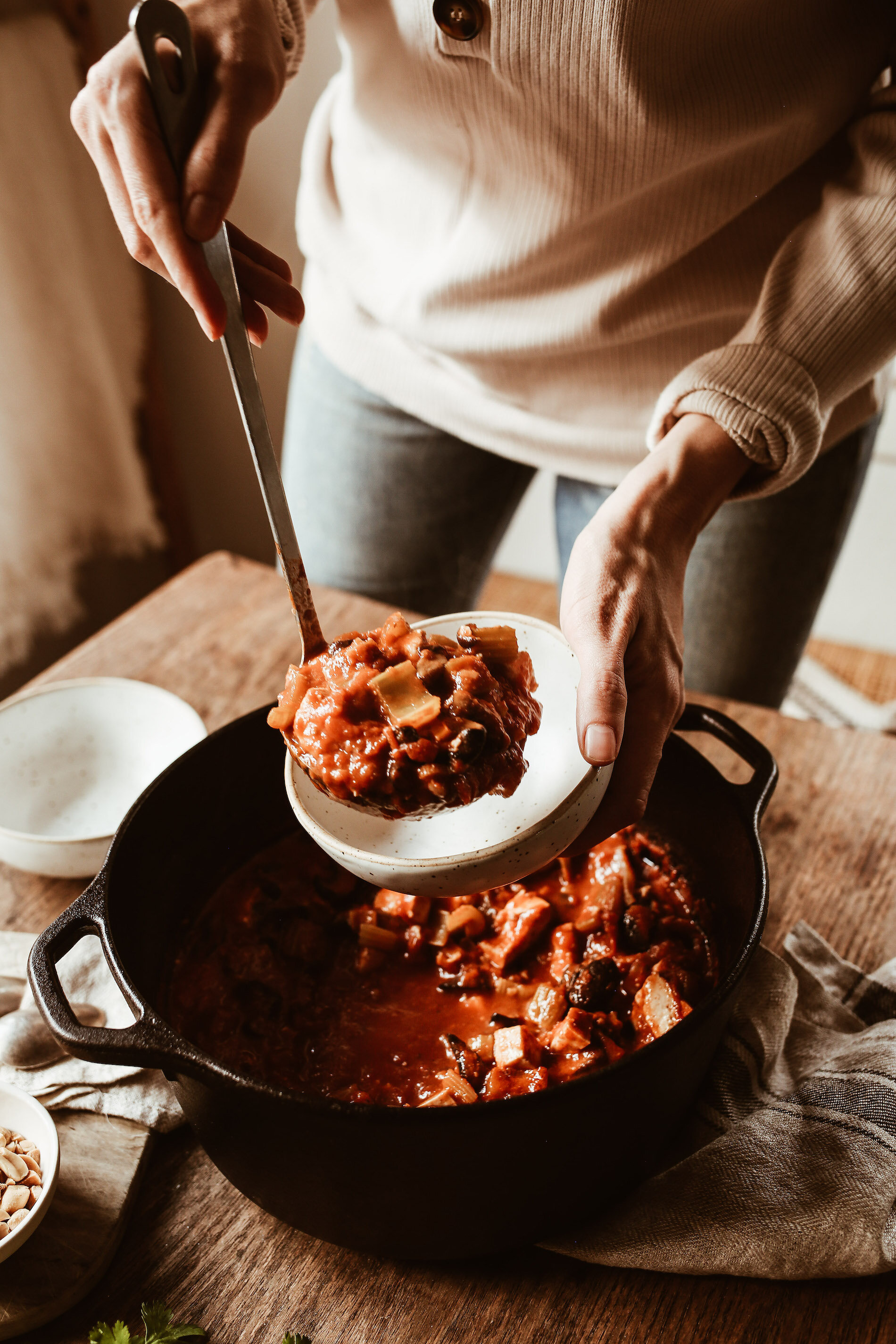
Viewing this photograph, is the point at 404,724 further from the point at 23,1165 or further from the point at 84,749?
the point at 84,749

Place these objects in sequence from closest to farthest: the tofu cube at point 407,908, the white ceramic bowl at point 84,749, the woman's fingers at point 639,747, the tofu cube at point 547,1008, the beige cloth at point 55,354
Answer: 1. the woman's fingers at point 639,747
2. the tofu cube at point 547,1008
3. the tofu cube at point 407,908
4. the white ceramic bowl at point 84,749
5. the beige cloth at point 55,354

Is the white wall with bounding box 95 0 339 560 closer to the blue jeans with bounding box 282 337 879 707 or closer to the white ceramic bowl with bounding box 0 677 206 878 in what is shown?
the blue jeans with bounding box 282 337 879 707

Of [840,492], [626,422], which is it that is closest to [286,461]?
[626,422]

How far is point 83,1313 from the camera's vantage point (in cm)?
101

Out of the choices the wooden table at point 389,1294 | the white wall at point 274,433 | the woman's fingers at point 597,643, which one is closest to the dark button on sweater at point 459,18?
the woman's fingers at point 597,643

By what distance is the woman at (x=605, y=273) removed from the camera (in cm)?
113

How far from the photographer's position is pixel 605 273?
1546 millimetres

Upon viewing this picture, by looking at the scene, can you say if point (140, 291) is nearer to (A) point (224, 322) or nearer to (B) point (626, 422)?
(B) point (626, 422)

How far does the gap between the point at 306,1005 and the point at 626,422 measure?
1.08 meters

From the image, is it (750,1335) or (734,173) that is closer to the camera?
(750,1335)

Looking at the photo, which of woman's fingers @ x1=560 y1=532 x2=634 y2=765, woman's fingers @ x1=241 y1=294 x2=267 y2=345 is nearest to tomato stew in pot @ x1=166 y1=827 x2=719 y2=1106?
woman's fingers @ x1=560 y1=532 x2=634 y2=765

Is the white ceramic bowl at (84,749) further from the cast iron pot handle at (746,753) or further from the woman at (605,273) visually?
the cast iron pot handle at (746,753)

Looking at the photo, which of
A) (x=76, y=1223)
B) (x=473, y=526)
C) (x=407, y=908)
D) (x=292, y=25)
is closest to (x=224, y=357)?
(x=473, y=526)

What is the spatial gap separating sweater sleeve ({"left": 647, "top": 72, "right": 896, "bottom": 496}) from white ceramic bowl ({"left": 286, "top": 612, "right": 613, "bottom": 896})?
1.29ft
